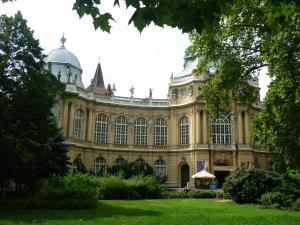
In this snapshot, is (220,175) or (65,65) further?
(65,65)

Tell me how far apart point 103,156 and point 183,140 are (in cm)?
1101

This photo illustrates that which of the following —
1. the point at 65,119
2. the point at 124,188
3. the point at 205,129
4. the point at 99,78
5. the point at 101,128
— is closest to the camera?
the point at 124,188

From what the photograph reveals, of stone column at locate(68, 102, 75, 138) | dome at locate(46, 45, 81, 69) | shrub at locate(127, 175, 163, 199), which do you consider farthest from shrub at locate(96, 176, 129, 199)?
dome at locate(46, 45, 81, 69)

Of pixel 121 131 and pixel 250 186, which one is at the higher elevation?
pixel 121 131

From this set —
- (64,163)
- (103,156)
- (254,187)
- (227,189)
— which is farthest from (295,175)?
(103,156)

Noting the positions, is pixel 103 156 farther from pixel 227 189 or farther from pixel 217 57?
pixel 217 57

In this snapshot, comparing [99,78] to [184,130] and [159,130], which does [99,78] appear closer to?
[159,130]

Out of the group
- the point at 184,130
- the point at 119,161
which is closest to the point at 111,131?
the point at 119,161

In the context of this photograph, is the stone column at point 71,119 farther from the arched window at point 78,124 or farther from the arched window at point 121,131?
the arched window at point 121,131

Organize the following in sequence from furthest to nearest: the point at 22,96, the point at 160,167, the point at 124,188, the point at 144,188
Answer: the point at 160,167, the point at 144,188, the point at 124,188, the point at 22,96

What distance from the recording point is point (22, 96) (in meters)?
19.9

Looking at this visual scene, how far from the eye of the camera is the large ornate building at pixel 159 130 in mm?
50594

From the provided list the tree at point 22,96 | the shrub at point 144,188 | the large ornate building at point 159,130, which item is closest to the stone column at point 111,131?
the large ornate building at point 159,130

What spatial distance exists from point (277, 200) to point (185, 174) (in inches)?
1210
